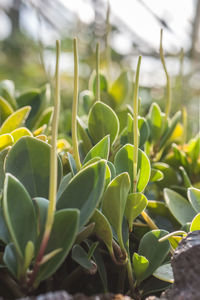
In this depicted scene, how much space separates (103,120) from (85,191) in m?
0.16

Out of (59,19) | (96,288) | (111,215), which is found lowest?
(96,288)

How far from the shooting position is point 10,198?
12.7 inches

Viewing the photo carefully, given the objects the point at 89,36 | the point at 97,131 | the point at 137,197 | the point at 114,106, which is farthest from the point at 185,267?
the point at 89,36

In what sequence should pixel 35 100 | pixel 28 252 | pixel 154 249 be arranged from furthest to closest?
pixel 35 100 < pixel 154 249 < pixel 28 252

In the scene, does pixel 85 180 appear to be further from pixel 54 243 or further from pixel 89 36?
pixel 89 36

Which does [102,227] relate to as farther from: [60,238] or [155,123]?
[155,123]

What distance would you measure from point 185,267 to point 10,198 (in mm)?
176

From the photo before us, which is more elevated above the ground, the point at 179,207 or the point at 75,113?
the point at 75,113

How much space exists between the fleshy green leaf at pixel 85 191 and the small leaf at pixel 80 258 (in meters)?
0.04

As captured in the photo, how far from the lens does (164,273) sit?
15.4 inches

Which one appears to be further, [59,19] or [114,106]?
[59,19]

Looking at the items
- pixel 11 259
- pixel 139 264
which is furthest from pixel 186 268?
pixel 11 259

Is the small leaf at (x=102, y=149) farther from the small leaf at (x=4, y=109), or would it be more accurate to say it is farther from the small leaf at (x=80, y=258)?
the small leaf at (x=4, y=109)

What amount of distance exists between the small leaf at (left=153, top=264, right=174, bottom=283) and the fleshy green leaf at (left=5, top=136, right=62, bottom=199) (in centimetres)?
15
